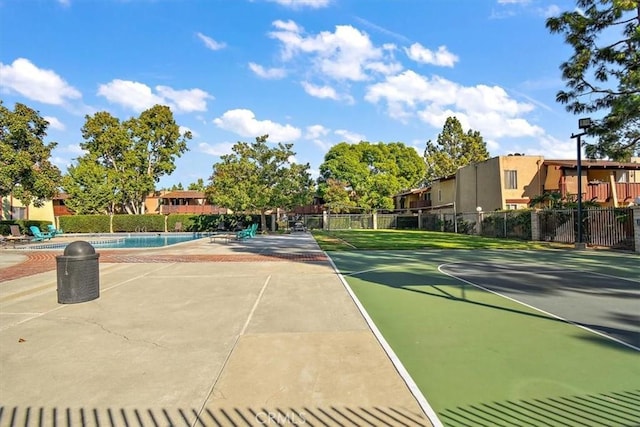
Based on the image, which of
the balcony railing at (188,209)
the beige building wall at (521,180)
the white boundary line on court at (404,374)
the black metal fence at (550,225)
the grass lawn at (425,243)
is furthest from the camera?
the balcony railing at (188,209)

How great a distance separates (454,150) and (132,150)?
5274 centimetres

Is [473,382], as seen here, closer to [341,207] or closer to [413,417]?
[413,417]

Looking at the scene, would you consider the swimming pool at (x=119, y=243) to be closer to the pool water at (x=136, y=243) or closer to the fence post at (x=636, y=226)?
the pool water at (x=136, y=243)

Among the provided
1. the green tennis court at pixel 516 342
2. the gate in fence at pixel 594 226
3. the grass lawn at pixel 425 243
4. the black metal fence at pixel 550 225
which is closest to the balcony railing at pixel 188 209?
the black metal fence at pixel 550 225

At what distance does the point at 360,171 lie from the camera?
57.5 m

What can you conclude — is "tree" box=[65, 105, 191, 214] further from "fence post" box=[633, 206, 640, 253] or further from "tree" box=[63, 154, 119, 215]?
"fence post" box=[633, 206, 640, 253]

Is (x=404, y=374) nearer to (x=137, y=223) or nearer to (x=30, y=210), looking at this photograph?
(x=137, y=223)

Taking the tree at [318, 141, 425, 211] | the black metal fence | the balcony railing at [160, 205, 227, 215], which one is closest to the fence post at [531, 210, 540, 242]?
the black metal fence

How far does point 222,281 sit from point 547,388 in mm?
7874

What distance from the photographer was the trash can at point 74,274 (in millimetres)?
7469

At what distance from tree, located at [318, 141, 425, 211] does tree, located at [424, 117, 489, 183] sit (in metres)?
4.70

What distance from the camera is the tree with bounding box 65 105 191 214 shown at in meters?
46.8

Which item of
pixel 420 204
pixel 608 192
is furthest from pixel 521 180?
pixel 420 204

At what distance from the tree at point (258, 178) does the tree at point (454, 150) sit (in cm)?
3663
